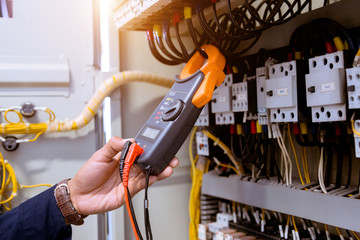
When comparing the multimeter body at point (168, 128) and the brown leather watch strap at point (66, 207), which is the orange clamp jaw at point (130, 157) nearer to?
the multimeter body at point (168, 128)

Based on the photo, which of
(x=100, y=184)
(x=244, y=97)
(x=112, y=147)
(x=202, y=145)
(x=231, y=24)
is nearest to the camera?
(x=112, y=147)

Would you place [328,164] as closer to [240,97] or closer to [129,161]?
[240,97]

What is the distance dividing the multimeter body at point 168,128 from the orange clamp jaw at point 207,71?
0.02 metres

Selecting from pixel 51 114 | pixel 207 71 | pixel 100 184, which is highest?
pixel 207 71

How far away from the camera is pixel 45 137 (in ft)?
4.72

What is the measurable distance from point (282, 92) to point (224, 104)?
0.29m

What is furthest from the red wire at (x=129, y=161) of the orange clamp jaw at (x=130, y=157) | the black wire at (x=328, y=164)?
the black wire at (x=328, y=164)

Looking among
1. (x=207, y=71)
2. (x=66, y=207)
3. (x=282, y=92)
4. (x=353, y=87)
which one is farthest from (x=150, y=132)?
(x=353, y=87)

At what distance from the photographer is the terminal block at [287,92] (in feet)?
3.49

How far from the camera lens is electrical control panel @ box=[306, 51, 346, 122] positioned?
949mm

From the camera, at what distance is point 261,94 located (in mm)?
Result: 1194

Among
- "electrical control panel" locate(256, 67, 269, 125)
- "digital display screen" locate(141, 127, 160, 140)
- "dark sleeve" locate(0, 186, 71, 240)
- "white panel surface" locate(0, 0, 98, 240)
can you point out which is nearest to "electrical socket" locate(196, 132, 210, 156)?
"electrical control panel" locate(256, 67, 269, 125)

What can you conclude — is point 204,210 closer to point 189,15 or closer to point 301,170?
point 301,170

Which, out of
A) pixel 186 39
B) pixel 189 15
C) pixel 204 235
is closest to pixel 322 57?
pixel 189 15
